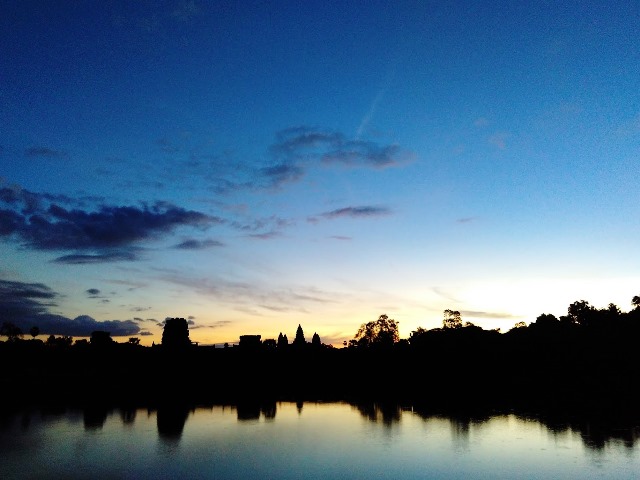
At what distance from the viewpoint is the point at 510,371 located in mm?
97625

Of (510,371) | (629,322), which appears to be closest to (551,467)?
(510,371)

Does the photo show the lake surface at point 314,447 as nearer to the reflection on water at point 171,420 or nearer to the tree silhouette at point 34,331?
the reflection on water at point 171,420

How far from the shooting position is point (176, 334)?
10962cm

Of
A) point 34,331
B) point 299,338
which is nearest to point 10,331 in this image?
point 34,331

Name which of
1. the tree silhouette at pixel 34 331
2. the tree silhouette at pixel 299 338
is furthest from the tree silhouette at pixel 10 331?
the tree silhouette at pixel 299 338

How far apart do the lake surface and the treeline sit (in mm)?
18758

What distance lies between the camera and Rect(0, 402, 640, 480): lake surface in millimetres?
29922

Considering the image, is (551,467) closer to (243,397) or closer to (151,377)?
(243,397)

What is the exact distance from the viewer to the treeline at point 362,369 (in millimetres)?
76312

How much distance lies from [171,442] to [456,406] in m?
36.9

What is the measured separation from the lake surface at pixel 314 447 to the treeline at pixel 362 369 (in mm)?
18758

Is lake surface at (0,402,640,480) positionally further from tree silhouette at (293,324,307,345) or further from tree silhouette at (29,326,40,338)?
tree silhouette at (29,326,40,338)

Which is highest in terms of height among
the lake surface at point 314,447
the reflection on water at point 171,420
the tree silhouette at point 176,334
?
the tree silhouette at point 176,334

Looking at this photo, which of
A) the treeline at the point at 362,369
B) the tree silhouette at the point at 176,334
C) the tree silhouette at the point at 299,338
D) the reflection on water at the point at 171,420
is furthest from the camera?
the tree silhouette at the point at 299,338
